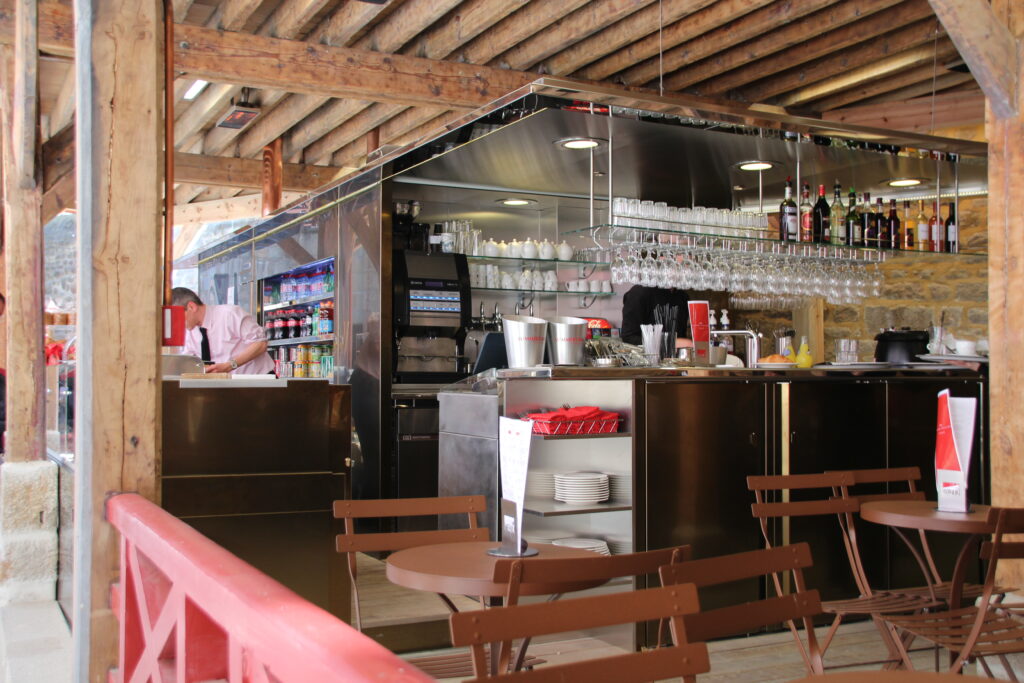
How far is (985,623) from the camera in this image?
10.8 ft

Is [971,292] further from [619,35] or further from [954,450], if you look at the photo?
[954,450]

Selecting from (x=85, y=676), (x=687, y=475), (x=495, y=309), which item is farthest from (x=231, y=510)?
(x=495, y=309)

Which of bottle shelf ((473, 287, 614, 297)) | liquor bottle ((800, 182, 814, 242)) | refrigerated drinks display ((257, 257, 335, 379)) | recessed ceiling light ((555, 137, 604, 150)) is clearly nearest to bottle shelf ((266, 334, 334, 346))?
refrigerated drinks display ((257, 257, 335, 379))

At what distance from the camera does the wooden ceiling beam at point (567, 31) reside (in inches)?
224

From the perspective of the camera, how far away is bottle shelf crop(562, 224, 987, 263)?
17.6ft

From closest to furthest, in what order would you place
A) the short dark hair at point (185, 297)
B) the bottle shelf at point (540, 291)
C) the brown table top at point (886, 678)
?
the brown table top at point (886, 678) < the short dark hair at point (185, 297) < the bottle shelf at point (540, 291)

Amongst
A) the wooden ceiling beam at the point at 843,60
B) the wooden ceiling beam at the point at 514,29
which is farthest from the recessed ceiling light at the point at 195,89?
the wooden ceiling beam at the point at 843,60

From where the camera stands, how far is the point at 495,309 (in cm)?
770

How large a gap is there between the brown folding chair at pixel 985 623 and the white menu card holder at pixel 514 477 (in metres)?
1.23

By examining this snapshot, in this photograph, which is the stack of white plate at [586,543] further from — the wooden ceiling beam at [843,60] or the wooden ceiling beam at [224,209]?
the wooden ceiling beam at [224,209]

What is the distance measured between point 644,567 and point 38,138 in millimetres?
4651

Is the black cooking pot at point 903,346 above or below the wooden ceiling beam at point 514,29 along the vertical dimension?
below

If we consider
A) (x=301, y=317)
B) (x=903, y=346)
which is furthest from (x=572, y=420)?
(x=301, y=317)

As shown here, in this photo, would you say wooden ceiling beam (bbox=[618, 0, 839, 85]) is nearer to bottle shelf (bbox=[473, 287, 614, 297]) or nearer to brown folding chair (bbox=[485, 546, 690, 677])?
A: bottle shelf (bbox=[473, 287, 614, 297])
